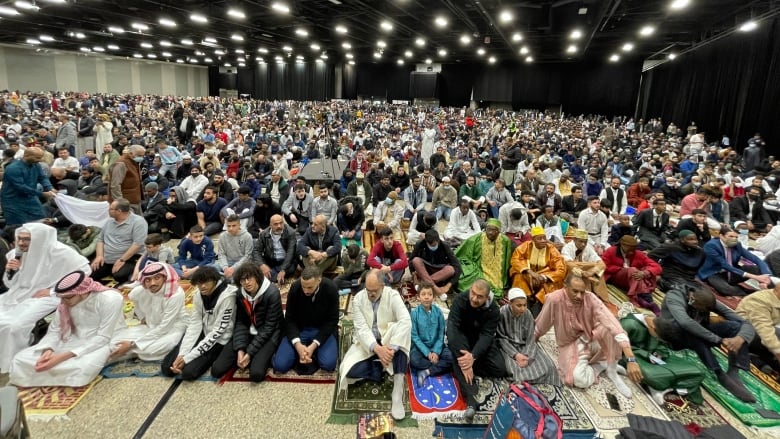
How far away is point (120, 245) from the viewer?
17.3 feet

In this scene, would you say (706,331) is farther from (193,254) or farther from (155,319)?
(193,254)

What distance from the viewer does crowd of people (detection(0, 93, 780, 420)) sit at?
3.58 meters

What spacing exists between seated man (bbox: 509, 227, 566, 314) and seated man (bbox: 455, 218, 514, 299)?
119 mm

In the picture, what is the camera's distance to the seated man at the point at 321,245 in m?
5.55

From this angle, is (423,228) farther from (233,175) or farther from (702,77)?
(702,77)

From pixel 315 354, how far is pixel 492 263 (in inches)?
110

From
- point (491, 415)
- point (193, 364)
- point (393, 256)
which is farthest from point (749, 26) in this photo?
point (193, 364)

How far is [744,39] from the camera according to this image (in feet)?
45.1

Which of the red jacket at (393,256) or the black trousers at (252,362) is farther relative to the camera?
the red jacket at (393,256)

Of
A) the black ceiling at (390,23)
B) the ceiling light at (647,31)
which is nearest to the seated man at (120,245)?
the black ceiling at (390,23)

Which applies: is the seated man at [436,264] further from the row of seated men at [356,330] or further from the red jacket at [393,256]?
the row of seated men at [356,330]

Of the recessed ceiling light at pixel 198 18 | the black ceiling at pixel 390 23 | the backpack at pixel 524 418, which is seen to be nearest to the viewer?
the backpack at pixel 524 418

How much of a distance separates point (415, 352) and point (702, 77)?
21129mm

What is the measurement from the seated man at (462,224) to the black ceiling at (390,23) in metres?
8.29
